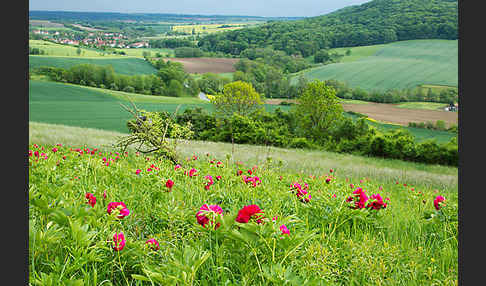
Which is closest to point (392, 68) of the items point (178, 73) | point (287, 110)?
point (287, 110)

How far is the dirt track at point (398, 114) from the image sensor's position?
68.5 feet

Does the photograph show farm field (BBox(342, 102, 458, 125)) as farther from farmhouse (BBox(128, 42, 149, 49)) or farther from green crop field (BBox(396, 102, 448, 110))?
farmhouse (BBox(128, 42, 149, 49))

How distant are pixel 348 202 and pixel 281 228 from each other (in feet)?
2.78

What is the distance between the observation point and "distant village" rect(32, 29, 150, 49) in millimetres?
23625

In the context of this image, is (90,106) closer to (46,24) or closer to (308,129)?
(46,24)

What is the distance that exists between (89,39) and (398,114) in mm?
23655

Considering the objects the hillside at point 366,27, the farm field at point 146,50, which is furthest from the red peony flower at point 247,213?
the hillside at point 366,27

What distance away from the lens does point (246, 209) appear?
1.08 meters

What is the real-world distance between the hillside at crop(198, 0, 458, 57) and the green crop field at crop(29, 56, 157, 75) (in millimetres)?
12823

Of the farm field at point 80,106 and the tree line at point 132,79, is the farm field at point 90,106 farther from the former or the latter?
the tree line at point 132,79

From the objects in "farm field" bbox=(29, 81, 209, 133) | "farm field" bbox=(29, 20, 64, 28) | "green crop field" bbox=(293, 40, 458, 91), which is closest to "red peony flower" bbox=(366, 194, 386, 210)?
"farm field" bbox=(29, 81, 209, 133)

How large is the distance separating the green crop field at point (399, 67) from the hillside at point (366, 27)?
1.67 metres

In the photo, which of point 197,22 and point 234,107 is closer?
point 234,107
